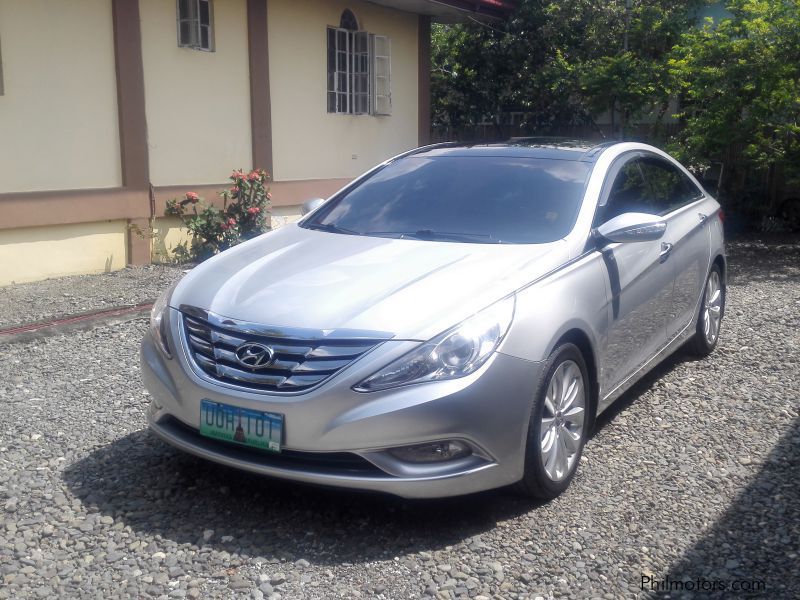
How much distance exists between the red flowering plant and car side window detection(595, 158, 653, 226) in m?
5.41

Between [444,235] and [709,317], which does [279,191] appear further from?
[444,235]

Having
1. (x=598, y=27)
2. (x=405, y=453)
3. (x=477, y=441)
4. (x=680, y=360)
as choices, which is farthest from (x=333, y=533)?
(x=598, y=27)

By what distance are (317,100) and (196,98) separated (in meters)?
2.29

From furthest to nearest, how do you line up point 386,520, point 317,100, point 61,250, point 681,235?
point 317,100, point 61,250, point 681,235, point 386,520

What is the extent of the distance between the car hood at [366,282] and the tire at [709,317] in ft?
7.99

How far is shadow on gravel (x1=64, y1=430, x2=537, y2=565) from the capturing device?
371cm

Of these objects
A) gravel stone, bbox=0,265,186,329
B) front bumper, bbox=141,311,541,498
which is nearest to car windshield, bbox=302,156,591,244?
front bumper, bbox=141,311,541,498

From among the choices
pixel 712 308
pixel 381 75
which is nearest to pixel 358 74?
pixel 381 75

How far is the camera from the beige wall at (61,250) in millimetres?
8305

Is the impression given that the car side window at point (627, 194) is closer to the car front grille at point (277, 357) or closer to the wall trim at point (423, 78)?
the car front grille at point (277, 357)

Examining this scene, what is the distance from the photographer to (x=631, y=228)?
4621 mm

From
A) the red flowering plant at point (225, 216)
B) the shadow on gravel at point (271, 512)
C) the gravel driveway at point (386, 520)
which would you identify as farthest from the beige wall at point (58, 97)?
the shadow on gravel at point (271, 512)

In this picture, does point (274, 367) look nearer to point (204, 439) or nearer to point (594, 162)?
point (204, 439)

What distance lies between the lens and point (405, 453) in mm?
3631
